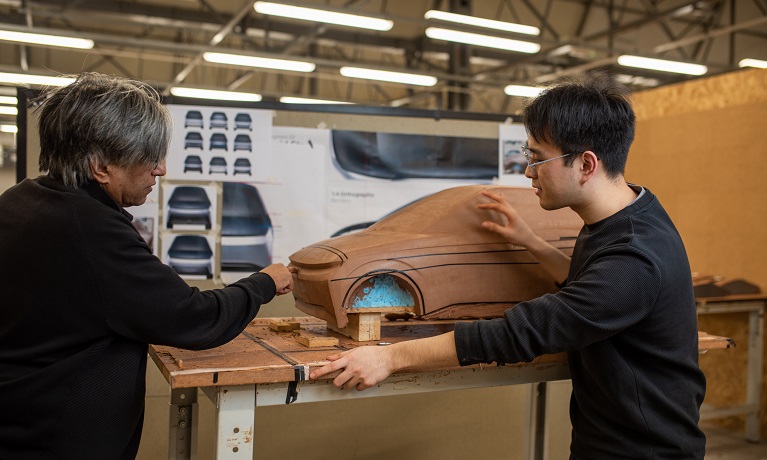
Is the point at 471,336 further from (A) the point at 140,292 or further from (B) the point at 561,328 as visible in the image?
(A) the point at 140,292

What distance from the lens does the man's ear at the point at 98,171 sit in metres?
1.49

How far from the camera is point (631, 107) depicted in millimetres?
1747

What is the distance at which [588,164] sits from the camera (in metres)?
1.72

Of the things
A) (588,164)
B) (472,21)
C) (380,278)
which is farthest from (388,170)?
(472,21)

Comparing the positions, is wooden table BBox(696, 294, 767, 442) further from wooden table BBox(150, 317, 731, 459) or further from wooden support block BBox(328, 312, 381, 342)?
wooden support block BBox(328, 312, 381, 342)

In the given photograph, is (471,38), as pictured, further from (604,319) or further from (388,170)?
(604,319)

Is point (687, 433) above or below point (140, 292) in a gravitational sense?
below

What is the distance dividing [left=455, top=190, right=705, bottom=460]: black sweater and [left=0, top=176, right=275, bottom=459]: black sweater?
2.49 ft

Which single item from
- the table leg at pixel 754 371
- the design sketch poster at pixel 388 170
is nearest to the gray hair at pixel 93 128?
the design sketch poster at pixel 388 170

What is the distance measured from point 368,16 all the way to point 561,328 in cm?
546

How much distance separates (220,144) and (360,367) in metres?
1.77

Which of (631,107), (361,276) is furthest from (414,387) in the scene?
(631,107)

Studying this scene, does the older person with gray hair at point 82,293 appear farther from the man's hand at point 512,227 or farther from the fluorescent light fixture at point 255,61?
the fluorescent light fixture at point 255,61

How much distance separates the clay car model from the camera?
1915 mm
